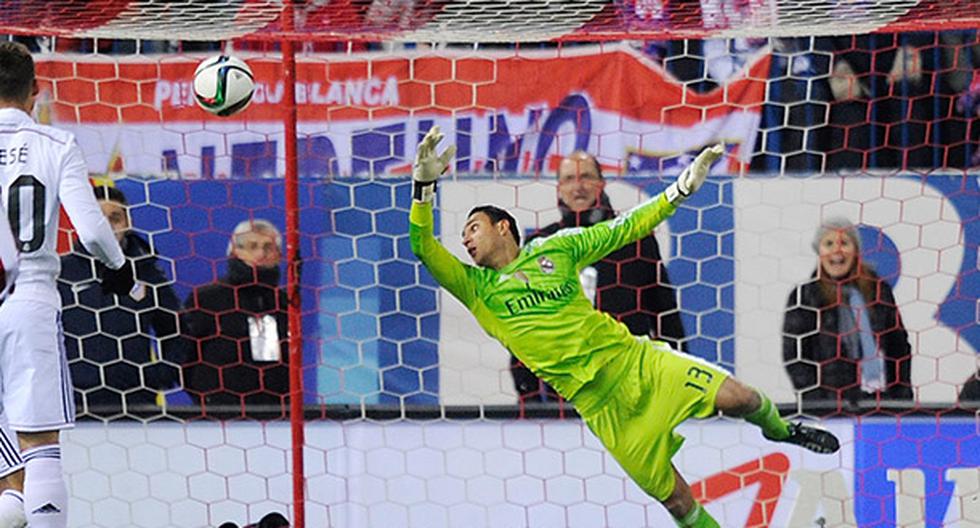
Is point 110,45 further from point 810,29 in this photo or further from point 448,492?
point 810,29

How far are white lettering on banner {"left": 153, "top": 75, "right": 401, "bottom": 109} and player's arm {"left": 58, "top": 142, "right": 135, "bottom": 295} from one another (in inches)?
74.0

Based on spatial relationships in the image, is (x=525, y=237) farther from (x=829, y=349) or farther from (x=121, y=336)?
(x=121, y=336)

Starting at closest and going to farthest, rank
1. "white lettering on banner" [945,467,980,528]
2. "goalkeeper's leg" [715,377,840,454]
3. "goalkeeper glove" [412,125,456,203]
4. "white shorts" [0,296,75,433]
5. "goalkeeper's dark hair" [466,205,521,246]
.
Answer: "white shorts" [0,296,75,433], "goalkeeper glove" [412,125,456,203], "goalkeeper's leg" [715,377,840,454], "goalkeeper's dark hair" [466,205,521,246], "white lettering on banner" [945,467,980,528]

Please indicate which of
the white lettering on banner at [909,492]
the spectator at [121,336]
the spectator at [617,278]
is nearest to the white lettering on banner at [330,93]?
the spectator at [121,336]

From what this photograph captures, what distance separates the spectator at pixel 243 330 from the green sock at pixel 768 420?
197 centimetres

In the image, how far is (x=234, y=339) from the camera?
6.95 m

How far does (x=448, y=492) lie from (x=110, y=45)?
2.31 m

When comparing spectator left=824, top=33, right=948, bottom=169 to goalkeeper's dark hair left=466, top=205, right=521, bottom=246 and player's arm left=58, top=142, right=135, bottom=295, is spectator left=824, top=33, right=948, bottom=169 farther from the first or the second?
player's arm left=58, top=142, right=135, bottom=295

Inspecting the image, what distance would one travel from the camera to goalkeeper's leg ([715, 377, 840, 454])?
602cm

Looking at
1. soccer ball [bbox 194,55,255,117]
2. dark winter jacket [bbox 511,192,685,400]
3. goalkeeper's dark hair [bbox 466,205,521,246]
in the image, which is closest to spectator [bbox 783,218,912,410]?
dark winter jacket [bbox 511,192,685,400]

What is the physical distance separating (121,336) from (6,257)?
2082 mm

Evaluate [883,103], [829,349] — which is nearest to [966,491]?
[829,349]

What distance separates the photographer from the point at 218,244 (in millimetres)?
6871

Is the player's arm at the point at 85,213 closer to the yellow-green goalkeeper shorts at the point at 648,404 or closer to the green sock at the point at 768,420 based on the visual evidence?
the yellow-green goalkeeper shorts at the point at 648,404
